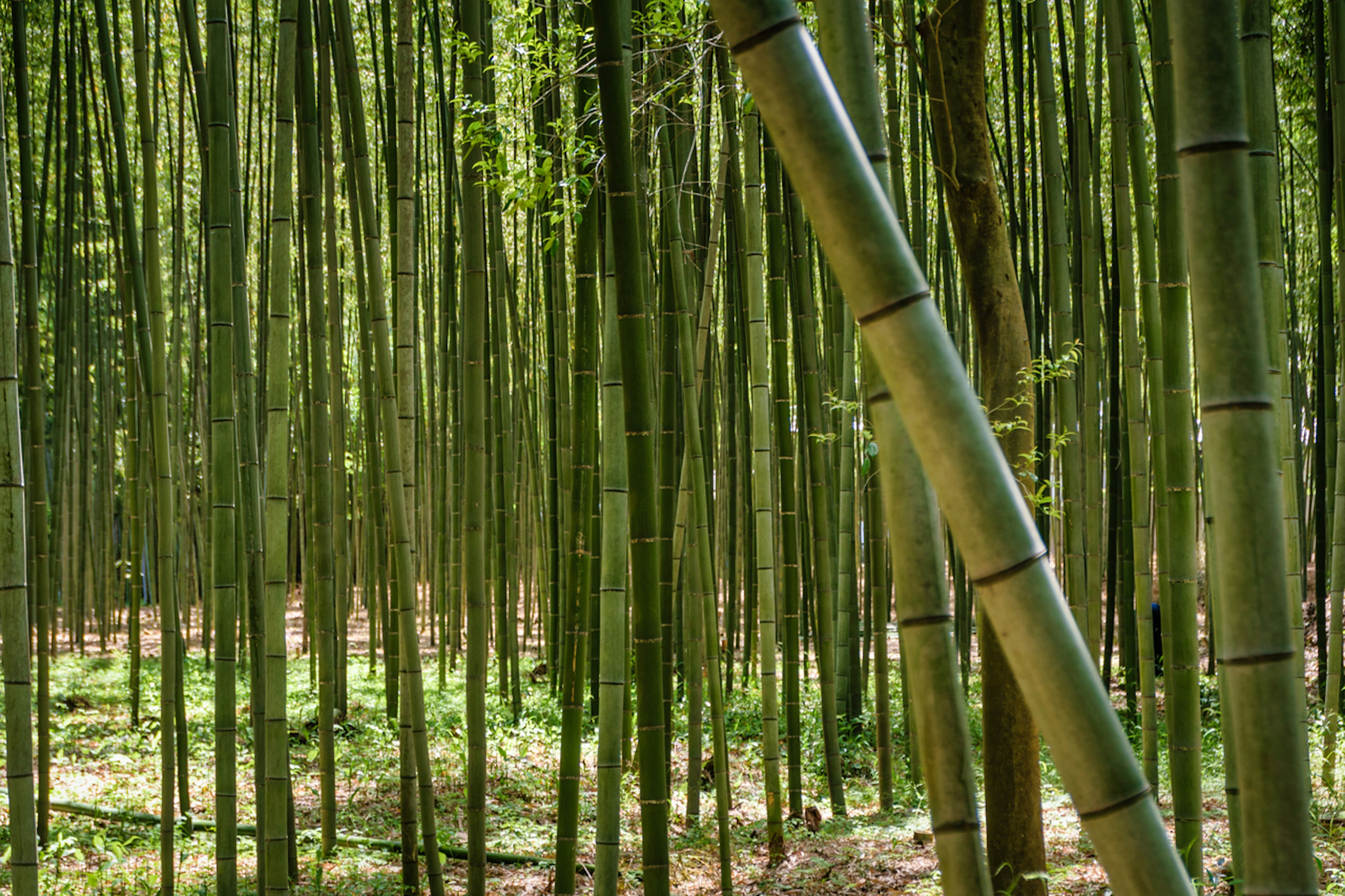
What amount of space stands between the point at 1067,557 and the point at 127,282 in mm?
3535

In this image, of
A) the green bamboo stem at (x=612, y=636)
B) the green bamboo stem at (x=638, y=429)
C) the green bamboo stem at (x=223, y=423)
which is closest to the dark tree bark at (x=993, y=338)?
the green bamboo stem at (x=612, y=636)

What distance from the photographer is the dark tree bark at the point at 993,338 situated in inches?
93.2

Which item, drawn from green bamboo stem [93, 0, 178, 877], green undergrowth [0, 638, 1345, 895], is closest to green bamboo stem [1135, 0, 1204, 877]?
green undergrowth [0, 638, 1345, 895]

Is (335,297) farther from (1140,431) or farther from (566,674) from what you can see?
(1140,431)

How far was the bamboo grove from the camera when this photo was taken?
66 cm

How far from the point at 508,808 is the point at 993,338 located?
100 inches

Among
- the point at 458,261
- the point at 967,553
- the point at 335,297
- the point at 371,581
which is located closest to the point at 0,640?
the point at 967,553

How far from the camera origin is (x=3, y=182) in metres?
1.54

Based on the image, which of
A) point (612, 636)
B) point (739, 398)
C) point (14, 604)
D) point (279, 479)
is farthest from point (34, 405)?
point (739, 398)

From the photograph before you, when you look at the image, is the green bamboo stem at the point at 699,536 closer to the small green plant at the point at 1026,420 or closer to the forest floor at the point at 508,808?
the forest floor at the point at 508,808

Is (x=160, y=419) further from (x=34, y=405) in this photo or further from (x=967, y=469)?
(x=967, y=469)

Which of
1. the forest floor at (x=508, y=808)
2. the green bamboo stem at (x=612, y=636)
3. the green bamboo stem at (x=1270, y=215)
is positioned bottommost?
the forest floor at (x=508, y=808)

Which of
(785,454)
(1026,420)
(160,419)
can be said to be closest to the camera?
(1026,420)

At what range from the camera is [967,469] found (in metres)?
0.66
